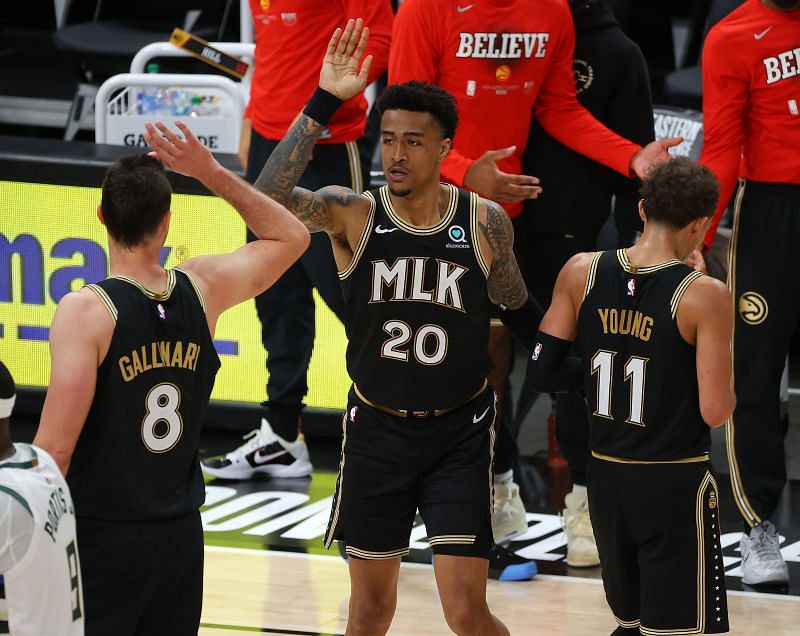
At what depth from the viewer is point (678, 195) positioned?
14.4 feet

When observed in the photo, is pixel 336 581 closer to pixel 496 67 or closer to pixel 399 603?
pixel 399 603

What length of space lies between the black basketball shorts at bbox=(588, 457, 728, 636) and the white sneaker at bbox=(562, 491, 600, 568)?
1555 mm

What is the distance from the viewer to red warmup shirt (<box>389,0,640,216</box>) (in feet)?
18.6

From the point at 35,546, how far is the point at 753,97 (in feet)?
Result: 12.6

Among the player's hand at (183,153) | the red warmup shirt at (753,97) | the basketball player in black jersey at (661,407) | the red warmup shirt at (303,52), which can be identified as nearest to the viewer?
the player's hand at (183,153)

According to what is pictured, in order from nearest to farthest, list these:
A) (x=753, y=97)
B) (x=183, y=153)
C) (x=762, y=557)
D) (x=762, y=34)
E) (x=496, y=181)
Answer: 1. (x=183, y=153)
2. (x=496, y=181)
3. (x=762, y=34)
4. (x=753, y=97)
5. (x=762, y=557)

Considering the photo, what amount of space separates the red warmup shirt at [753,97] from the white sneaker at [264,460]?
2.28 metres

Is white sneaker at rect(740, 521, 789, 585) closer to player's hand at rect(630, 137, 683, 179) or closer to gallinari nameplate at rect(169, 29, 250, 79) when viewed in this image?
player's hand at rect(630, 137, 683, 179)

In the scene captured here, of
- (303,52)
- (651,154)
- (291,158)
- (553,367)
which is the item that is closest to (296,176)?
(291,158)

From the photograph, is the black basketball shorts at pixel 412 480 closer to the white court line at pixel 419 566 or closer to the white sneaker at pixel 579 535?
the white court line at pixel 419 566

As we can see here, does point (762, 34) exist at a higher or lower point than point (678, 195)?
higher

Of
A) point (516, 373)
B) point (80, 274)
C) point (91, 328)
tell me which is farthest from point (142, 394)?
point (516, 373)

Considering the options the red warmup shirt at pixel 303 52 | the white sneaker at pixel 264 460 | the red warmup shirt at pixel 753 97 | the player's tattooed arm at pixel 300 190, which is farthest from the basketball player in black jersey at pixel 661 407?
the white sneaker at pixel 264 460

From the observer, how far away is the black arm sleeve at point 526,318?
4898mm
